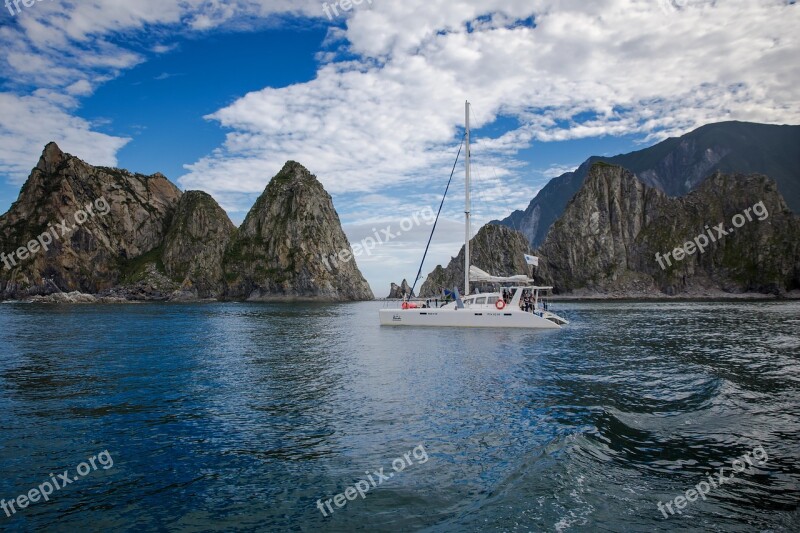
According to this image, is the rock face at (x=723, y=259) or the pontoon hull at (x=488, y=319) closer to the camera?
the pontoon hull at (x=488, y=319)

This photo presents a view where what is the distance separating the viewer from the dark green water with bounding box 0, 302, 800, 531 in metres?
9.16

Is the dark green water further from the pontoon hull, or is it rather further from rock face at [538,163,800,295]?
rock face at [538,163,800,295]

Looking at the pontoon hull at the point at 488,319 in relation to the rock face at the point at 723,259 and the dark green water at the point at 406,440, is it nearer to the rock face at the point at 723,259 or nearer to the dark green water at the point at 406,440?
the dark green water at the point at 406,440

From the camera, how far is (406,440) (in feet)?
45.0

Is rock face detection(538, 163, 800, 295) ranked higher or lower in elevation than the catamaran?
higher

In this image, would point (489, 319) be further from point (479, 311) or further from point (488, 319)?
point (479, 311)

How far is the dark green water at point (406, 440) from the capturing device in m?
9.16

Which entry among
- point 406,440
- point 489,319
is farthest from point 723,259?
point 406,440

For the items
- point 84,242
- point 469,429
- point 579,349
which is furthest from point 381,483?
point 84,242

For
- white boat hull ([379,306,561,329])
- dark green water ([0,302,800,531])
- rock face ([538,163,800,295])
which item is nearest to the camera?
dark green water ([0,302,800,531])

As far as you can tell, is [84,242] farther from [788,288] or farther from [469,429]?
[788,288]

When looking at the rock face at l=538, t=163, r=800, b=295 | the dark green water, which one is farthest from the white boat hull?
the rock face at l=538, t=163, r=800, b=295

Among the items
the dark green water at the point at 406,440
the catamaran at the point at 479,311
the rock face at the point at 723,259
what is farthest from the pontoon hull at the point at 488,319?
the rock face at the point at 723,259

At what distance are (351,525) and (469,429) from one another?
6.81 m
